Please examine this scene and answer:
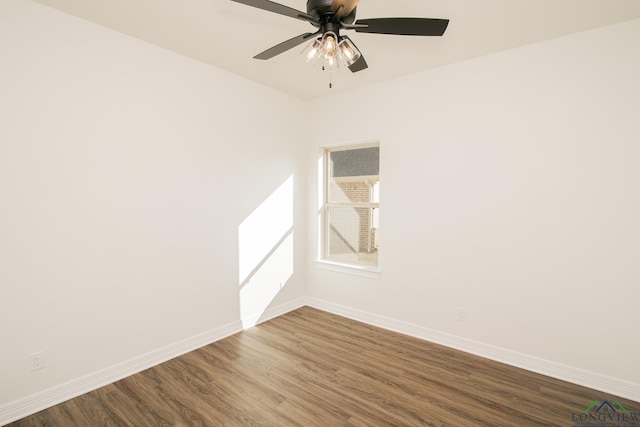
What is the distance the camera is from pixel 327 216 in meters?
4.26

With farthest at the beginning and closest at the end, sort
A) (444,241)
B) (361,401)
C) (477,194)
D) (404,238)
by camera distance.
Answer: (404,238), (444,241), (477,194), (361,401)

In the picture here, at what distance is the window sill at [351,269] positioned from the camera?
3632 mm

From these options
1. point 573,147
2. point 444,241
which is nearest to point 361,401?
point 444,241

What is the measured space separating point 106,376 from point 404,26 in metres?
3.26

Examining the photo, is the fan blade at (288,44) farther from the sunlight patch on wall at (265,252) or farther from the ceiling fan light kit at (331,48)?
the sunlight patch on wall at (265,252)

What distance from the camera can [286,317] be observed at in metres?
3.86

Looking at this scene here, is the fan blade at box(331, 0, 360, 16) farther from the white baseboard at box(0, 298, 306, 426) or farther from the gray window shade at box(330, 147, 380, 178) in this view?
the white baseboard at box(0, 298, 306, 426)

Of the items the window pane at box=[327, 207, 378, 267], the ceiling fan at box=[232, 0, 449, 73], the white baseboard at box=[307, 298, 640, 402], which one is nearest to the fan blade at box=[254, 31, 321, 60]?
the ceiling fan at box=[232, 0, 449, 73]

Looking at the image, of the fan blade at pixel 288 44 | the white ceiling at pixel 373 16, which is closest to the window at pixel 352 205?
the white ceiling at pixel 373 16

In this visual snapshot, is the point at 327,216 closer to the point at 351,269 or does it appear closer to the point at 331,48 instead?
the point at 351,269

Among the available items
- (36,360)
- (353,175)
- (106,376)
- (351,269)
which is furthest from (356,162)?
(36,360)

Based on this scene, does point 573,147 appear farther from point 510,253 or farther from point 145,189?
point 145,189

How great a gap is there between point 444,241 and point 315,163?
6.36 feet

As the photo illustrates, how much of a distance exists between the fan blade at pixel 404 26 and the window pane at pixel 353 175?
200 centimetres
